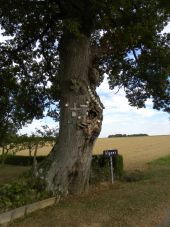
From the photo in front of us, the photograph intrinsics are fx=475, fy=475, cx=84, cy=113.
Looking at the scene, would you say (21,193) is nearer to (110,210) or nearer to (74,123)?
(110,210)

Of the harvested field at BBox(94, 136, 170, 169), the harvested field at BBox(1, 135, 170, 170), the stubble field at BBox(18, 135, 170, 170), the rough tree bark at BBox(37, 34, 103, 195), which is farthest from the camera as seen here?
the harvested field at BBox(1, 135, 170, 170)

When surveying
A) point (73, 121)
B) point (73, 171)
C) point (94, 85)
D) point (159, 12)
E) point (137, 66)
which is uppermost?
point (159, 12)

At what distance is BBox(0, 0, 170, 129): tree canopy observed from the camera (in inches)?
564

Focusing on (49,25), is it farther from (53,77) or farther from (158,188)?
(158,188)

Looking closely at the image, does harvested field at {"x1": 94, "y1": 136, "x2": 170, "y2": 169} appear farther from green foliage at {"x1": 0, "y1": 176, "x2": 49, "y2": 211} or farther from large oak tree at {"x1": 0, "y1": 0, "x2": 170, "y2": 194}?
green foliage at {"x1": 0, "y1": 176, "x2": 49, "y2": 211}

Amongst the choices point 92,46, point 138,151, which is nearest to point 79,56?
point 92,46

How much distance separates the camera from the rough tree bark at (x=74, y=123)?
45.8ft

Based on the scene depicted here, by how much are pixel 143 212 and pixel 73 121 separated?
13.4 ft

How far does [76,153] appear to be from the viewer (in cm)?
1413

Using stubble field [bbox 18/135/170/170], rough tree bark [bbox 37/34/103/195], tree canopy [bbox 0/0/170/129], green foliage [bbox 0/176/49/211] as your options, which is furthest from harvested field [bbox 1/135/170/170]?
green foliage [bbox 0/176/49/211]

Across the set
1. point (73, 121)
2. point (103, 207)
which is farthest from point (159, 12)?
point (103, 207)

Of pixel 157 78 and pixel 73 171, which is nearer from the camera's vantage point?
pixel 73 171

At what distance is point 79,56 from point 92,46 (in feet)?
4.00

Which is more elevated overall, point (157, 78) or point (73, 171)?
point (157, 78)
